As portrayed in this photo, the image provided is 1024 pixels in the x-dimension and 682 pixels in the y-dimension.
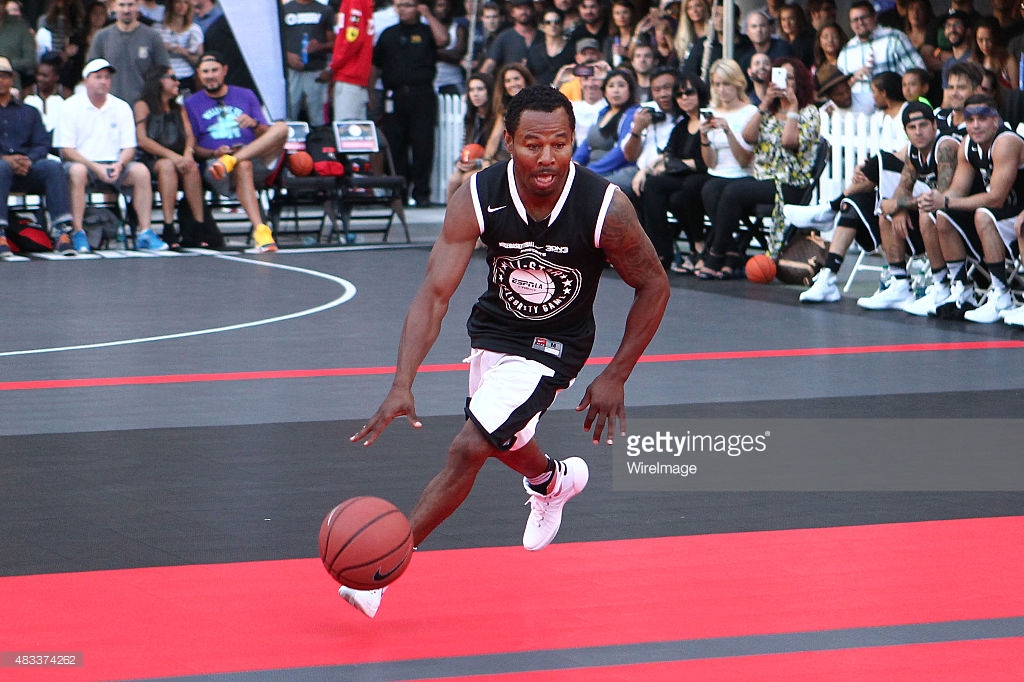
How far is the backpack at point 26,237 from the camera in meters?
15.9

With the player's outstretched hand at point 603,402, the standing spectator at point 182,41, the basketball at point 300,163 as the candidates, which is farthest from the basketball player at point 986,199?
the standing spectator at point 182,41

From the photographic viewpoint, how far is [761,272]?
14016mm

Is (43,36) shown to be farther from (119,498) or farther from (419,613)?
(419,613)

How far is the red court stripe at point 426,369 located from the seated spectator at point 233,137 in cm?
685

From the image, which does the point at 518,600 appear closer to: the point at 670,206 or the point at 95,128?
the point at 670,206

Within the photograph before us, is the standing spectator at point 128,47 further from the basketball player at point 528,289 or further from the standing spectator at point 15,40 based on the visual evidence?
the basketball player at point 528,289

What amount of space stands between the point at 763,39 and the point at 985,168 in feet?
14.6

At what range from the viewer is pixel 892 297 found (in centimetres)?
1238

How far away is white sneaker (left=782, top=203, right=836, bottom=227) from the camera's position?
1357 cm

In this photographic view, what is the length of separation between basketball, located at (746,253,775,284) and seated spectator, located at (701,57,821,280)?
1.23 feet

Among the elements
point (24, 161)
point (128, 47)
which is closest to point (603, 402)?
point (24, 161)

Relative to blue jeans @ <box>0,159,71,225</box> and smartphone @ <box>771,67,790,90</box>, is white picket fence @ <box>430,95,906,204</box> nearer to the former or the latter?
smartphone @ <box>771,67,790,90</box>

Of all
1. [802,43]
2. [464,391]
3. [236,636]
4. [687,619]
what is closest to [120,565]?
[236,636]

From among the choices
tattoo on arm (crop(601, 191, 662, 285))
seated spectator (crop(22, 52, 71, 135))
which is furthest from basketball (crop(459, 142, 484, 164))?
tattoo on arm (crop(601, 191, 662, 285))
